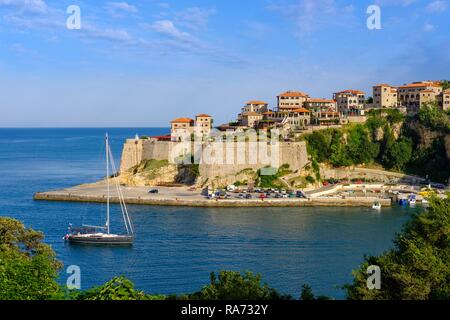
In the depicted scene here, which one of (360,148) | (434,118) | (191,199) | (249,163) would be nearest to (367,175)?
(360,148)

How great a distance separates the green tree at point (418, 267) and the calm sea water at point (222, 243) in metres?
5.00

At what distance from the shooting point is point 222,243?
82.0ft

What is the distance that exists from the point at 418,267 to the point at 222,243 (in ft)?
44.8

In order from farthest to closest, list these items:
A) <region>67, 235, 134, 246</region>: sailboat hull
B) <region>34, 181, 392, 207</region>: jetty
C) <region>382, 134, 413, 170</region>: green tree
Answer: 1. <region>382, 134, 413, 170</region>: green tree
2. <region>34, 181, 392, 207</region>: jetty
3. <region>67, 235, 134, 246</region>: sailboat hull

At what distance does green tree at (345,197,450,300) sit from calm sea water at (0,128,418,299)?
5.00m

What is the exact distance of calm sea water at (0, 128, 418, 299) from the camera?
20.2m

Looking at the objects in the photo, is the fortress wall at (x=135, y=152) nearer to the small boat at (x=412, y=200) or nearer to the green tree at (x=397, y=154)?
the green tree at (x=397, y=154)

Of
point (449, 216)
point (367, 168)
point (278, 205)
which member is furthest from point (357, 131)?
point (449, 216)

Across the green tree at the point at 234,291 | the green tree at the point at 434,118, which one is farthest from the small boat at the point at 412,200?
the green tree at the point at 234,291

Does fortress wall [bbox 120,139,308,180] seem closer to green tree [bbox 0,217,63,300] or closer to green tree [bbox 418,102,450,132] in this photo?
green tree [bbox 418,102,450,132]

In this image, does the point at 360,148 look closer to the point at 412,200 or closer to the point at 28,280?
the point at 412,200

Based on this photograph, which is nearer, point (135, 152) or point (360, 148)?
point (360, 148)

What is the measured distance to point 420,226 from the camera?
14078 mm

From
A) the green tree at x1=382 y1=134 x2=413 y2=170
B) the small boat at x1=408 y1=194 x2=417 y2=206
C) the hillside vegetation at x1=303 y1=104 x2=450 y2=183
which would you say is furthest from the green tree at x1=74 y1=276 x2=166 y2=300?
the green tree at x1=382 y1=134 x2=413 y2=170
